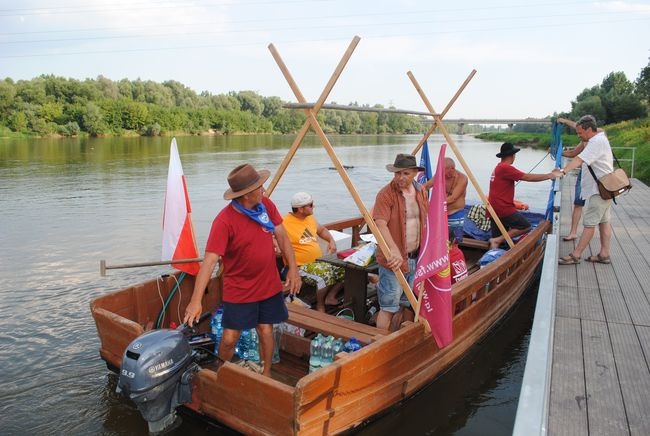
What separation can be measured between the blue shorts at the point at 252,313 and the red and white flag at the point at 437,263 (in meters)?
1.16

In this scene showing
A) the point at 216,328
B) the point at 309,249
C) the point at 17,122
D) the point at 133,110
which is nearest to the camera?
the point at 216,328

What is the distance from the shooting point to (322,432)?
3.80 metres

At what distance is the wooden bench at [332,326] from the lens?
15.3ft

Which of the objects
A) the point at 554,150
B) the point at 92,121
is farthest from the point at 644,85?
the point at 92,121

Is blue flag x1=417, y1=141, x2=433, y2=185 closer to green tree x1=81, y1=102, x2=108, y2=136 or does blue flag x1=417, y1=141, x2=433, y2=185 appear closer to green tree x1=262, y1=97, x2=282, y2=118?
green tree x1=81, y1=102, x2=108, y2=136

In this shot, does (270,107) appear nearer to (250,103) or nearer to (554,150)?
(250,103)

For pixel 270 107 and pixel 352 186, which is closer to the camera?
pixel 352 186

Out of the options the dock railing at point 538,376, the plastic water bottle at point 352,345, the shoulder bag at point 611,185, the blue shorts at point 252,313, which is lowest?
the plastic water bottle at point 352,345

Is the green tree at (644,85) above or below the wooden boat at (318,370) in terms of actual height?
above

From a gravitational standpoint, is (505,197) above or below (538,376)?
above

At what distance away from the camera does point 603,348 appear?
4098 mm

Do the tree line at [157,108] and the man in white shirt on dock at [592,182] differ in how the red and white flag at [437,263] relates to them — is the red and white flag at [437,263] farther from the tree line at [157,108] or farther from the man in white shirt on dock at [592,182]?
the tree line at [157,108]

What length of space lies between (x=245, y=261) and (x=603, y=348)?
→ 2.90 metres

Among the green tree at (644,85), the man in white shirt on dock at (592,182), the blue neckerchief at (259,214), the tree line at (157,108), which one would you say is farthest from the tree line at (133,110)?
the blue neckerchief at (259,214)
